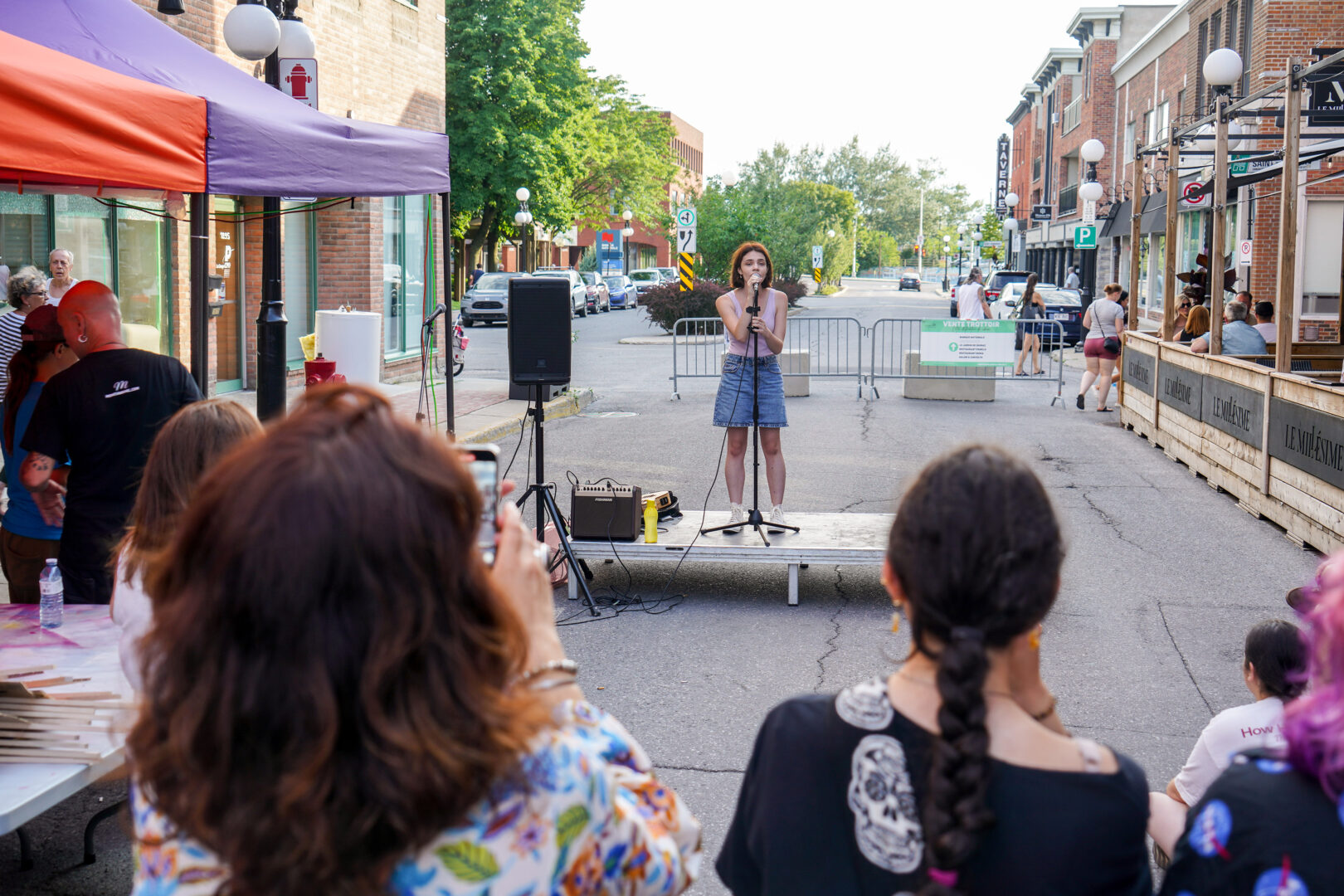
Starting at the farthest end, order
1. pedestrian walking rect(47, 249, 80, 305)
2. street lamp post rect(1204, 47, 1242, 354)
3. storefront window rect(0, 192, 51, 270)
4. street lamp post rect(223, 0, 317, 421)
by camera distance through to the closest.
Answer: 1. street lamp post rect(1204, 47, 1242, 354)
2. storefront window rect(0, 192, 51, 270)
3. pedestrian walking rect(47, 249, 80, 305)
4. street lamp post rect(223, 0, 317, 421)

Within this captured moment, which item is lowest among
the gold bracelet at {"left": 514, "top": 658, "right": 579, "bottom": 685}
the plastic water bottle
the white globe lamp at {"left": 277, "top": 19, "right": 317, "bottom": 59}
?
the plastic water bottle

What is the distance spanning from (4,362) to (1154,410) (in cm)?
1090

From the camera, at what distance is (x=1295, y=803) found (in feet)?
4.83

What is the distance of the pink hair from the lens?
1.42m

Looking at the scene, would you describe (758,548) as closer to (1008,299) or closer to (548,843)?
(548,843)

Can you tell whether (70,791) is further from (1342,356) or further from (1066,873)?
(1342,356)

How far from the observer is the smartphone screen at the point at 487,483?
1.78 meters

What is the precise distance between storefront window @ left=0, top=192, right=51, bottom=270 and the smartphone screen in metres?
10.6

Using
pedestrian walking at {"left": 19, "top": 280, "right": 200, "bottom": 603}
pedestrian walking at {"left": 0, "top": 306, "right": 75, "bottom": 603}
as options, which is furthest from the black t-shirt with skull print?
pedestrian walking at {"left": 0, "top": 306, "right": 75, "bottom": 603}

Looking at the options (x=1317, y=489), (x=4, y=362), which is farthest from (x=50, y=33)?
(x=1317, y=489)

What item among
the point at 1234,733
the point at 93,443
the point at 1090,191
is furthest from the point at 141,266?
the point at 1090,191

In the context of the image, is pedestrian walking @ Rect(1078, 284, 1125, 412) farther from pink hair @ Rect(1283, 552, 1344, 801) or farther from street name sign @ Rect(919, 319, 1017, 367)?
pink hair @ Rect(1283, 552, 1344, 801)

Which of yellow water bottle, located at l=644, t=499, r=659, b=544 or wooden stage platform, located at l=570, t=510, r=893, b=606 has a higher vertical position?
yellow water bottle, located at l=644, t=499, r=659, b=544

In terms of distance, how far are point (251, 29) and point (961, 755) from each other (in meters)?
6.86
